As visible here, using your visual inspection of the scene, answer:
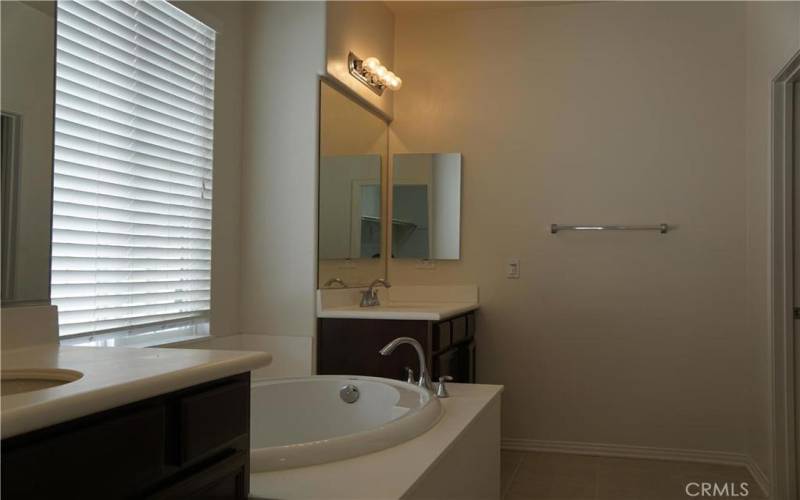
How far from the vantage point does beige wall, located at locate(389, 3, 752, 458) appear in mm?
A: 3633

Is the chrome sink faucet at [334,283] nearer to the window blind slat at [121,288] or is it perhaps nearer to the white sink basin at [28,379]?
the window blind slat at [121,288]

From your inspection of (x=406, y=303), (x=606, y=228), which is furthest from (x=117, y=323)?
(x=606, y=228)

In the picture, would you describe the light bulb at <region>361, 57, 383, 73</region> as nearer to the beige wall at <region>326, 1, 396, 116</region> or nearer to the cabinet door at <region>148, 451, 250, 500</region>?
the beige wall at <region>326, 1, 396, 116</region>

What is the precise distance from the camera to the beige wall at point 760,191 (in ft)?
10.00

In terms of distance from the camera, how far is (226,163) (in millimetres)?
3121

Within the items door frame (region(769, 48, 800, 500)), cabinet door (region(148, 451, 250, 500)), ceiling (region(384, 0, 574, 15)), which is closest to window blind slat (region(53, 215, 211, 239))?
cabinet door (region(148, 451, 250, 500))

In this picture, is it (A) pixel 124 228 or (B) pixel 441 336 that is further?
(B) pixel 441 336

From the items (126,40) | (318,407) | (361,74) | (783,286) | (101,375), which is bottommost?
(318,407)

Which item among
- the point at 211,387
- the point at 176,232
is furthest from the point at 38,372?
the point at 176,232

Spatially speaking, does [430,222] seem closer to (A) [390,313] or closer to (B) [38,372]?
(A) [390,313]

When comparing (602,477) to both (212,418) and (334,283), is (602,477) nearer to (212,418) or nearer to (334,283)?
(334,283)

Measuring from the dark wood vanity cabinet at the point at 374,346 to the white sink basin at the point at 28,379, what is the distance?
190cm

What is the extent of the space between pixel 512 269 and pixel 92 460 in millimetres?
3095

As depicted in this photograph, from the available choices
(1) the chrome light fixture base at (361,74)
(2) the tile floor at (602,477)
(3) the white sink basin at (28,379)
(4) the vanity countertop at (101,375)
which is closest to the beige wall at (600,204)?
(2) the tile floor at (602,477)
